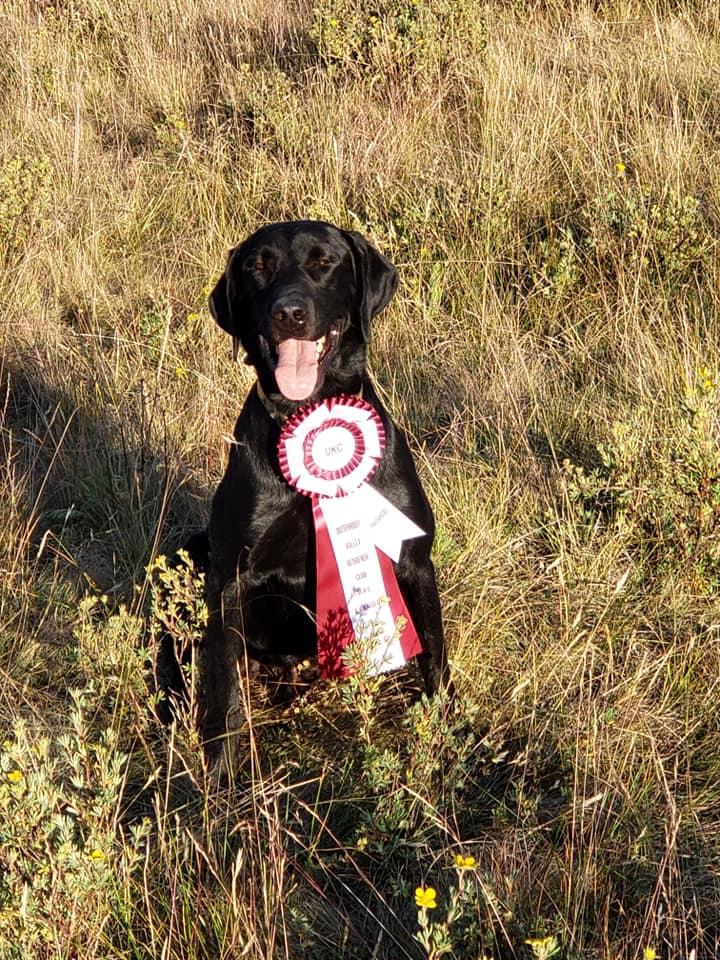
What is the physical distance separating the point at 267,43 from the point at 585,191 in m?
2.77

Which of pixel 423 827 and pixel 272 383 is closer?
pixel 423 827

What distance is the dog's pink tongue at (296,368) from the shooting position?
2.87 m

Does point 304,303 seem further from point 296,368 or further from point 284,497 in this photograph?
point 284,497

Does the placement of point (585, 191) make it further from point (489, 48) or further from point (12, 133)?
point (12, 133)

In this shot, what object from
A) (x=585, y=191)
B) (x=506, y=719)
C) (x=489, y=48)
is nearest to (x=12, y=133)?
(x=489, y=48)

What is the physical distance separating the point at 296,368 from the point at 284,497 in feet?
1.09

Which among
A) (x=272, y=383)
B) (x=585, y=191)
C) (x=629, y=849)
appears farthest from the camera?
(x=585, y=191)

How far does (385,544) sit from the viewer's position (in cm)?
289

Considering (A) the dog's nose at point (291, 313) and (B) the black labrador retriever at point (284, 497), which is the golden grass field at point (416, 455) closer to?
(B) the black labrador retriever at point (284, 497)

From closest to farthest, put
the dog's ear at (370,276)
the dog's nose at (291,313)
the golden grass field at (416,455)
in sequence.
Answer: the golden grass field at (416,455) < the dog's nose at (291,313) < the dog's ear at (370,276)

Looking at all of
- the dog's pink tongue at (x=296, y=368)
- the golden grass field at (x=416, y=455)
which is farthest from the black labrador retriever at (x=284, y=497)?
the golden grass field at (x=416, y=455)

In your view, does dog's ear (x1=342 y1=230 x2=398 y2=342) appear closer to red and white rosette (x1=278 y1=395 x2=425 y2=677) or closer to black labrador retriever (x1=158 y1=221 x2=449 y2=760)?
black labrador retriever (x1=158 y1=221 x2=449 y2=760)

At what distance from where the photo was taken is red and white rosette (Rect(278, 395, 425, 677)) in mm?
2844

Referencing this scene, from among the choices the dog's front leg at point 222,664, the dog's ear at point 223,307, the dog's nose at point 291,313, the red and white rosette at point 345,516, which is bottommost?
the dog's front leg at point 222,664
